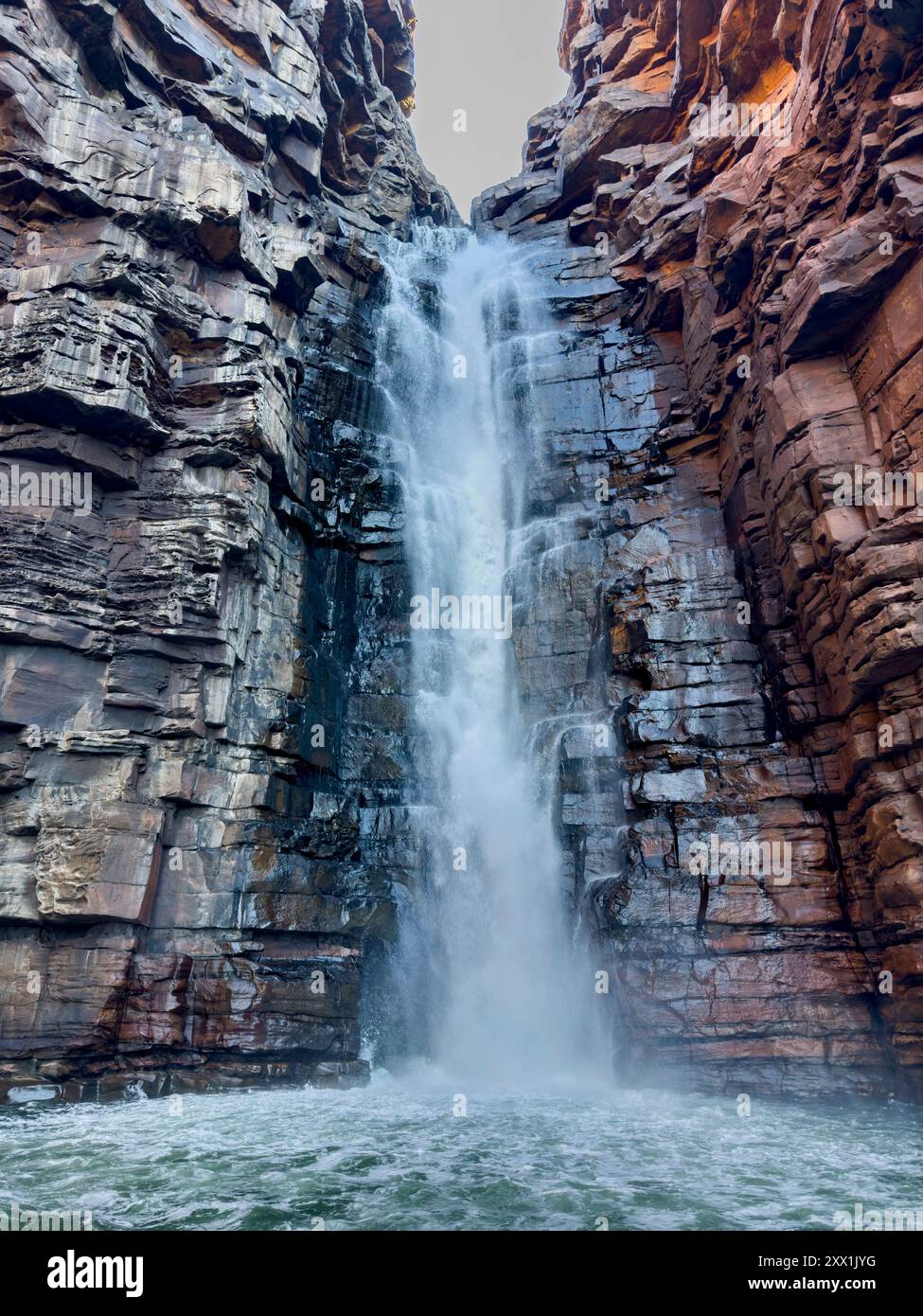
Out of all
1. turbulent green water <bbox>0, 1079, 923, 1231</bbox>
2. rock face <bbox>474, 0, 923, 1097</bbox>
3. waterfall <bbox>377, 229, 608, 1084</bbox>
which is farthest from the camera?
waterfall <bbox>377, 229, 608, 1084</bbox>

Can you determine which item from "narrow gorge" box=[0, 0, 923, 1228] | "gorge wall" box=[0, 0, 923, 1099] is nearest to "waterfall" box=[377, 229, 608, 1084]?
"narrow gorge" box=[0, 0, 923, 1228]

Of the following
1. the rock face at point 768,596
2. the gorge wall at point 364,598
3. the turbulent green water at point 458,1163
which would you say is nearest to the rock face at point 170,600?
the gorge wall at point 364,598

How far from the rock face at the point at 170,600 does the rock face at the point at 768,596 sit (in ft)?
18.3

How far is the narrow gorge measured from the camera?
1470 centimetres

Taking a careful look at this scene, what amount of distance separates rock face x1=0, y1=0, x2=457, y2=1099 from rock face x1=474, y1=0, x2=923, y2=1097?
5574 mm

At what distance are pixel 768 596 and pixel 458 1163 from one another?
1304 centimetres

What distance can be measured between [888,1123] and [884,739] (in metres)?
6.02

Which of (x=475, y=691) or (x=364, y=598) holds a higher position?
(x=364, y=598)

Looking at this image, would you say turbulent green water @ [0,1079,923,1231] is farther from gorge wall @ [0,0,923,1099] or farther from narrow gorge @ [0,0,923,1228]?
gorge wall @ [0,0,923,1099]

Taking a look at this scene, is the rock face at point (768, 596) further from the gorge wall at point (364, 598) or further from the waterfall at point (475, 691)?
the waterfall at point (475, 691)

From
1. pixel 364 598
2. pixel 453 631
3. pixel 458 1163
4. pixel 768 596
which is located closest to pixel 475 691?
pixel 453 631

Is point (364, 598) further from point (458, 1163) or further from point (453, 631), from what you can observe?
point (458, 1163)

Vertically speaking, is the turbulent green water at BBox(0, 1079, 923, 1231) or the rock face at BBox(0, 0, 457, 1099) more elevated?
the rock face at BBox(0, 0, 457, 1099)

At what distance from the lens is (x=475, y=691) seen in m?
21.5
